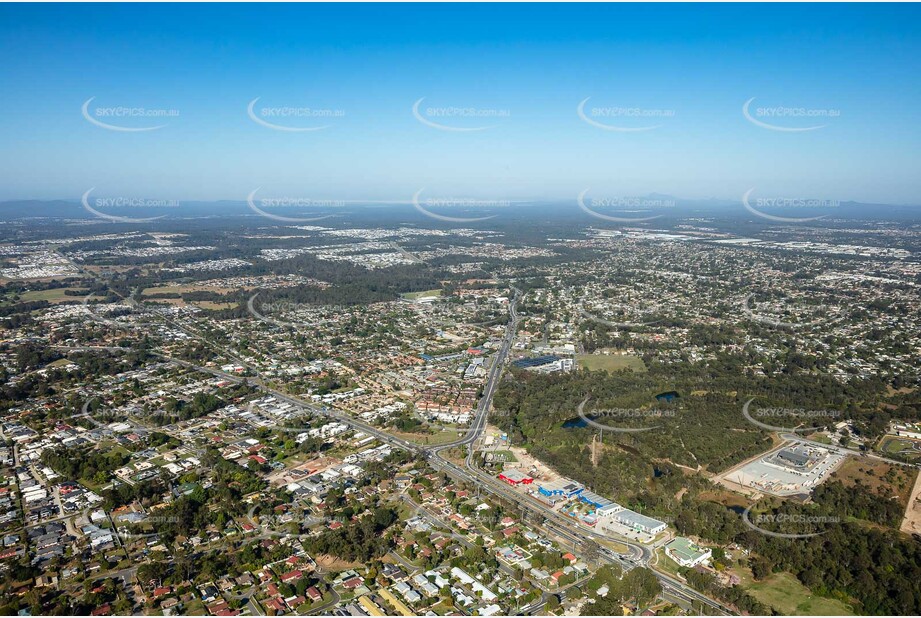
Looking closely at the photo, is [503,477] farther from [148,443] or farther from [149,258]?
[149,258]

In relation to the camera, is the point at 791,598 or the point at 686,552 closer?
the point at 791,598

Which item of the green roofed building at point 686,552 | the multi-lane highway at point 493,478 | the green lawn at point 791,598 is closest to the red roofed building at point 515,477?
the multi-lane highway at point 493,478

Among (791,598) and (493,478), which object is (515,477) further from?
(791,598)

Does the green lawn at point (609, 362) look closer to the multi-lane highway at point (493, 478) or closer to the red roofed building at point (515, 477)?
the multi-lane highway at point (493, 478)

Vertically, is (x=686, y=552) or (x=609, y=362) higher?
(x=609, y=362)

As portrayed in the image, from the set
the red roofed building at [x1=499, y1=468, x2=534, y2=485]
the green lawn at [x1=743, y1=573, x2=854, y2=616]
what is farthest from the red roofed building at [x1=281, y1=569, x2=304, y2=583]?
the green lawn at [x1=743, y1=573, x2=854, y2=616]

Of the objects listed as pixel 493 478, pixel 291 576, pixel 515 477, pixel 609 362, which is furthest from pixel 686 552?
pixel 609 362
